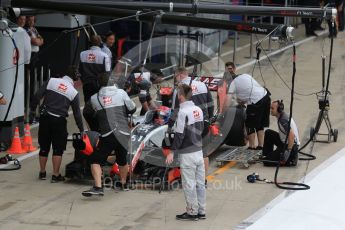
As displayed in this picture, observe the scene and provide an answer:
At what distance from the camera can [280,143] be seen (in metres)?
14.3

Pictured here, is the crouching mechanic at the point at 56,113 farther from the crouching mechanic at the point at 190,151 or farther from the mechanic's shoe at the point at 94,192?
the crouching mechanic at the point at 190,151

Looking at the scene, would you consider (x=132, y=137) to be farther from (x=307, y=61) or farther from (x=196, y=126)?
(x=307, y=61)

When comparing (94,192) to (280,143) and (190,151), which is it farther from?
(280,143)

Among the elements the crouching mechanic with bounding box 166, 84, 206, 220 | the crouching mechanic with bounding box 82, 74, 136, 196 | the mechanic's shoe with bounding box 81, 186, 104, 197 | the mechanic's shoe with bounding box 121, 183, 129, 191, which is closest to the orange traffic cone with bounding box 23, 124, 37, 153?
the crouching mechanic with bounding box 82, 74, 136, 196

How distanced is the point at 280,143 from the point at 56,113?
379 cm

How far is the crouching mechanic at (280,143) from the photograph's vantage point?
14.2m

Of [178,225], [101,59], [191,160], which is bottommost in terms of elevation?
[178,225]

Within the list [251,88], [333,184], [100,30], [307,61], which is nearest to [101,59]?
[251,88]

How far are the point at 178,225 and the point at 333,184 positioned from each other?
3.38 metres

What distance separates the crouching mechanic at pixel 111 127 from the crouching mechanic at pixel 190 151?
1.40 m

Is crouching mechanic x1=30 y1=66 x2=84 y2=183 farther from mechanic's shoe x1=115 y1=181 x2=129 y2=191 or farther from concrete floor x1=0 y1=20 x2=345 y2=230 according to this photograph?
mechanic's shoe x1=115 y1=181 x2=129 y2=191

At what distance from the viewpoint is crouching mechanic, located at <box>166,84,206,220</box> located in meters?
11.3

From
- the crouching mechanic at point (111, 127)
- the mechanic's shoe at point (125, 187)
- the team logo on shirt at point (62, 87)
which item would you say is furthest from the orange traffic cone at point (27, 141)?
the mechanic's shoe at point (125, 187)

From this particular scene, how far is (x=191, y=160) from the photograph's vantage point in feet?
37.2
